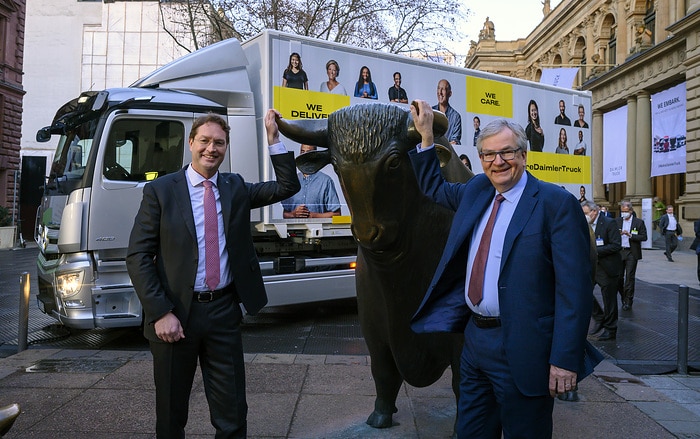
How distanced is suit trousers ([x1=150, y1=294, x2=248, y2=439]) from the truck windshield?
439 centimetres

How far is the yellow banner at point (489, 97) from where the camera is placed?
8961 millimetres

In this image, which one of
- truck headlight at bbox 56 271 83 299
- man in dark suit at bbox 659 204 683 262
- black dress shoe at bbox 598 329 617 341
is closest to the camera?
truck headlight at bbox 56 271 83 299

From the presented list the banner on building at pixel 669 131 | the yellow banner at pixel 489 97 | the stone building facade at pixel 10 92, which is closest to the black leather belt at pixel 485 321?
the yellow banner at pixel 489 97

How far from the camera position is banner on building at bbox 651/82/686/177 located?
2206 centimetres

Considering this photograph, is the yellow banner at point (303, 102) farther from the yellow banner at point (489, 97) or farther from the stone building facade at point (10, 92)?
the stone building facade at point (10, 92)

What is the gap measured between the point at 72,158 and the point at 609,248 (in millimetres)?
7174

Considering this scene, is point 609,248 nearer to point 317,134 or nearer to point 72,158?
point 317,134

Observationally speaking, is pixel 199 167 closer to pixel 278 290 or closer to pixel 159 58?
pixel 278 290

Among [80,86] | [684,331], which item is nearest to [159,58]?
[80,86]

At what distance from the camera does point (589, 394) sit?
4.86 meters

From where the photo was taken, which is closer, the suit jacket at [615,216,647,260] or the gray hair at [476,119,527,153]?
the gray hair at [476,119,527,153]

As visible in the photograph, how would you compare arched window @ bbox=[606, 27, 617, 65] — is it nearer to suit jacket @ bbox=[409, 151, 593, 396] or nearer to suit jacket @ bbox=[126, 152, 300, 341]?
suit jacket @ bbox=[409, 151, 593, 396]

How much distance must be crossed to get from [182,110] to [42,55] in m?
39.0

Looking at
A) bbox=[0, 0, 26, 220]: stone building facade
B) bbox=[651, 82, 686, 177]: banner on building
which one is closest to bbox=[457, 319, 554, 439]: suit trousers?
bbox=[651, 82, 686, 177]: banner on building
